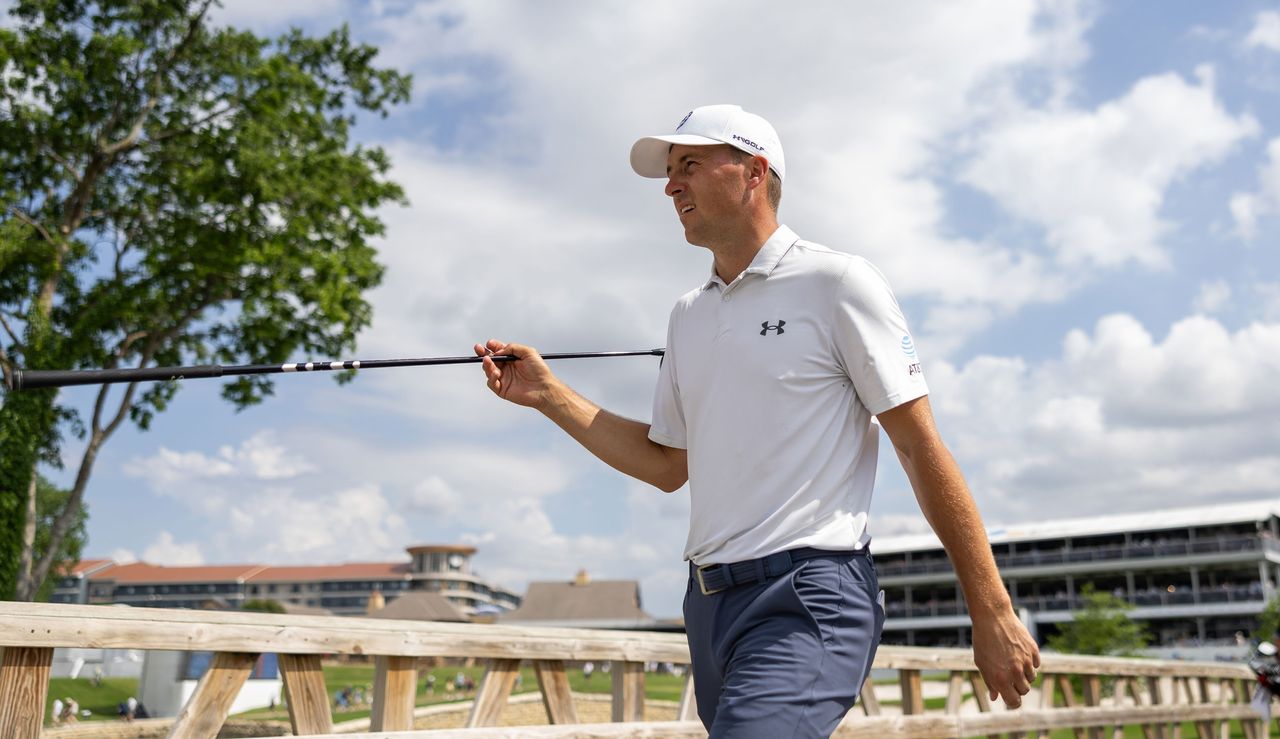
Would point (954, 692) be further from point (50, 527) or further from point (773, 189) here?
point (50, 527)

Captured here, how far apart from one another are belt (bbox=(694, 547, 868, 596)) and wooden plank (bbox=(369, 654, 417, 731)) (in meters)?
2.32

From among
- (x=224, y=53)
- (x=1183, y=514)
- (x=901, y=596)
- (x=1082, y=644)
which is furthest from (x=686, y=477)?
(x=901, y=596)

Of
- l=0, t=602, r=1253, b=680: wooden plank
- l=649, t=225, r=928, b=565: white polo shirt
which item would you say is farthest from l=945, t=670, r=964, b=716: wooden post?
l=649, t=225, r=928, b=565: white polo shirt

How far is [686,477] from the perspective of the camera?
3656 mm

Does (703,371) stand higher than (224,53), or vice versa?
(224,53)

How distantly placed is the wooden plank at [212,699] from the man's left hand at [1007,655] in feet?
9.18

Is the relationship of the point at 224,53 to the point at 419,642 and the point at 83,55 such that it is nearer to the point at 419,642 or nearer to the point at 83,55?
the point at 83,55

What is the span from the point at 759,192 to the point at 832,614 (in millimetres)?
1253

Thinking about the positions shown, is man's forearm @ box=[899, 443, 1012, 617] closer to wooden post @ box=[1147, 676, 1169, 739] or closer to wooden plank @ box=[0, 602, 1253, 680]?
wooden plank @ box=[0, 602, 1253, 680]

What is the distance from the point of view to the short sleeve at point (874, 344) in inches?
113

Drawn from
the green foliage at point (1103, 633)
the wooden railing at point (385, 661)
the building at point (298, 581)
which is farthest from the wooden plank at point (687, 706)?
the building at point (298, 581)

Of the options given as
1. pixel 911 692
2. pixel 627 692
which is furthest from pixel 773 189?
pixel 911 692

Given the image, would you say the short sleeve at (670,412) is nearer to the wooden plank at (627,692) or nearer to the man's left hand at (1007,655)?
the man's left hand at (1007,655)

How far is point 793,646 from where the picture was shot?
2.75 metres
